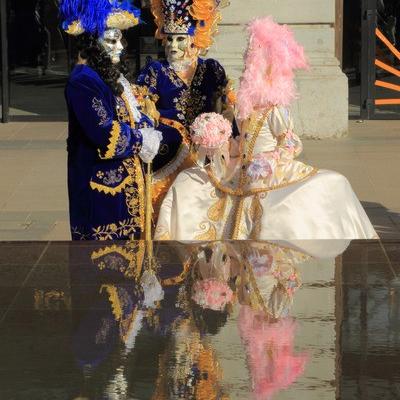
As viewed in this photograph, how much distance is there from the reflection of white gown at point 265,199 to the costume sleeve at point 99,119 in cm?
70

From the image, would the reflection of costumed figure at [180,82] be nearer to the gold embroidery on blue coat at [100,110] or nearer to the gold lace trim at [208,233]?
the gold lace trim at [208,233]

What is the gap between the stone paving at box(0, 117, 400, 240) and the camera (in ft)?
31.0

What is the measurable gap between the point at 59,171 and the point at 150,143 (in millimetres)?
4838

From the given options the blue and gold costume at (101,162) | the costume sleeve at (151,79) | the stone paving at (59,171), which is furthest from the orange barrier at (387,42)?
the blue and gold costume at (101,162)

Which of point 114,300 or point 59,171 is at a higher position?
point 114,300

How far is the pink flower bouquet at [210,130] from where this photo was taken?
715 cm

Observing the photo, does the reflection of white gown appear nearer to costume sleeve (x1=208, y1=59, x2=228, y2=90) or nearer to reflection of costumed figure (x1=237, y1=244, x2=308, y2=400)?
costume sleeve (x1=208, y1=59, x2=228, y2=90)

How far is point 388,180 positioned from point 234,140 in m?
3.77

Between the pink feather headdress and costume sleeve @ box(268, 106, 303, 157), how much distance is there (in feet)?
0.19

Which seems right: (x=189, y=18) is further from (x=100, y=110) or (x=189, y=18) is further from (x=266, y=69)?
(x=100, y=110)

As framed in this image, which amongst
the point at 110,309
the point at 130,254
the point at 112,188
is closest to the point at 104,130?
the point at 112,188

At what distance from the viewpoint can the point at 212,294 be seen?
5410 mm

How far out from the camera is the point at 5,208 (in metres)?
10.1

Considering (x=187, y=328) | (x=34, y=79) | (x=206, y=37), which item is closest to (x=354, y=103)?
(x=34, y=79)
